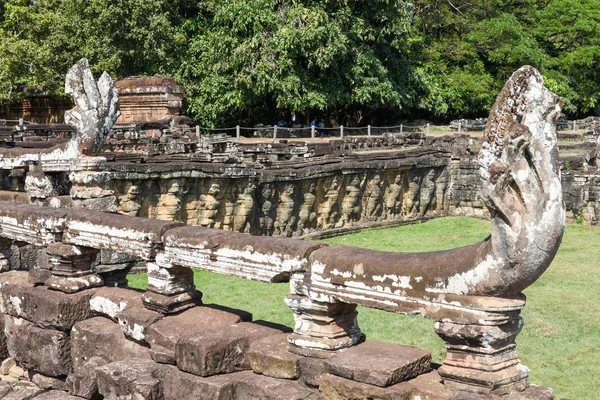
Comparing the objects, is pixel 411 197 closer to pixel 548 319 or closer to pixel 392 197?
pixel 392 197

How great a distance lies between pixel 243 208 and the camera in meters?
16.0

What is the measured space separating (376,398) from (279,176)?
514 inches

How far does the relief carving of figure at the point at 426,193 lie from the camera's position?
71.7 ft

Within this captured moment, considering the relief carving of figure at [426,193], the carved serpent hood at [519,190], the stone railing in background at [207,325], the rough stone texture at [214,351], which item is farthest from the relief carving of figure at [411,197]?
the carved serpent hood at [519,190]

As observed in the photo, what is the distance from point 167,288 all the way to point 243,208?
1064 cm

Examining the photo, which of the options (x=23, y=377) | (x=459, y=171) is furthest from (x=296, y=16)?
(x=23, y=377)

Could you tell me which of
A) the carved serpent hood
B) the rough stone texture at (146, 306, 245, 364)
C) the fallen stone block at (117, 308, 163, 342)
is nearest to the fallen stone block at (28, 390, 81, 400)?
the fallen stone block at (117, 308, 163, 342)

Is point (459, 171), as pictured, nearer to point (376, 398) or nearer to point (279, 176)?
point (279, 176)

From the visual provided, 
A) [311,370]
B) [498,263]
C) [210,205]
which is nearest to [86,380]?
[311,370]

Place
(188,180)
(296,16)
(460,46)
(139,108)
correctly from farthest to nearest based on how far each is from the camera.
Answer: (460,46)
(296,16)
(139,108)
(188,180)

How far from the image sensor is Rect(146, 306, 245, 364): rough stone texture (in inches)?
196

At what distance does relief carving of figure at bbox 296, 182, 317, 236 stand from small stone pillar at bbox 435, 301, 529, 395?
13.8 meters

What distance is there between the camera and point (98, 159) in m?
7.25

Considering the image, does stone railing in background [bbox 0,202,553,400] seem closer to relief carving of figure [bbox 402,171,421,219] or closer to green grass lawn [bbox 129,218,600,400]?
green grass lawn [bbox 129,218,600,400]
